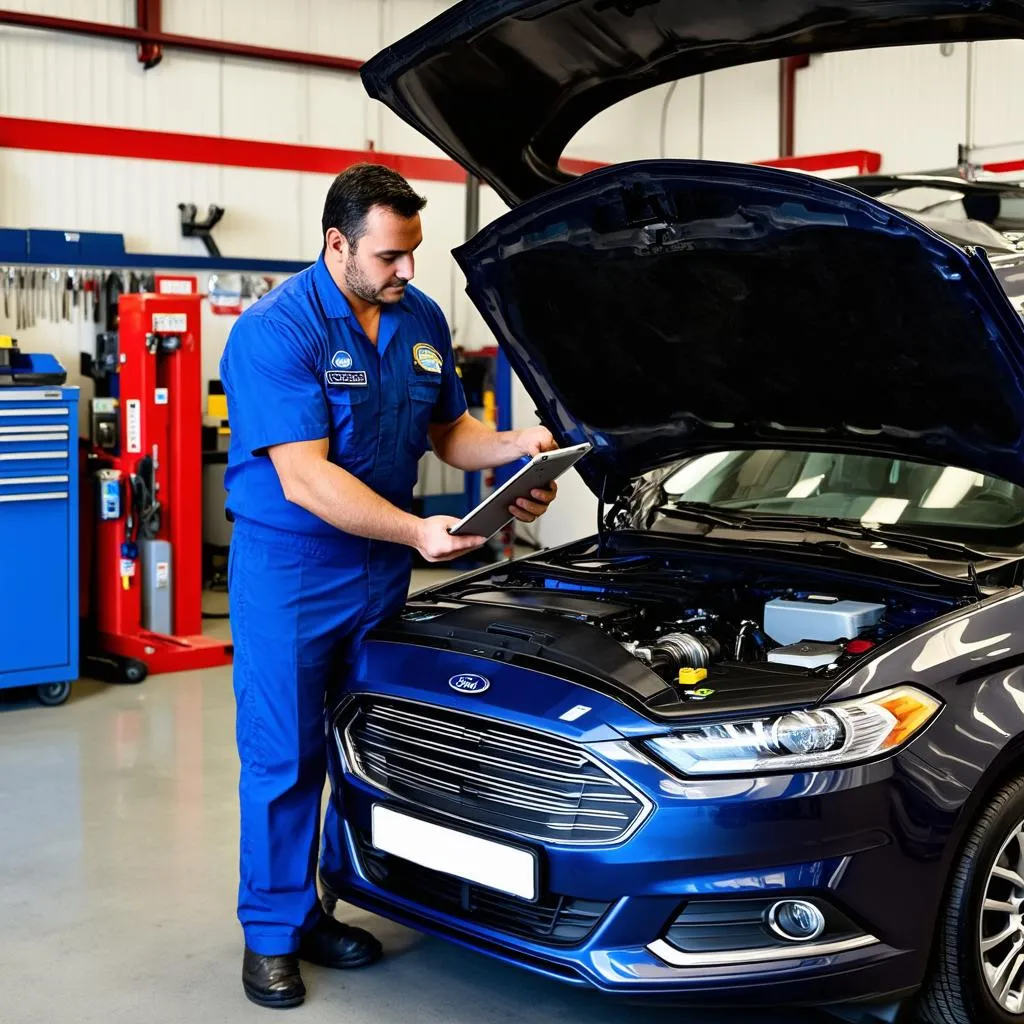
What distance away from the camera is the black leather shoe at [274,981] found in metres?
2.65

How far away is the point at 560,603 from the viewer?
2797mm

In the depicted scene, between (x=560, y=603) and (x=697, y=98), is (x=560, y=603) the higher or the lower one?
the lower one

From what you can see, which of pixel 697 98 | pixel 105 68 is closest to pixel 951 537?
pixel 105 68

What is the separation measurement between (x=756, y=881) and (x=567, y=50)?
157 cm

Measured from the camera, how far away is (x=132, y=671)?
533 cm

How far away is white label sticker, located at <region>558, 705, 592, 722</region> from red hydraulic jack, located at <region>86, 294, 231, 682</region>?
11.6ft

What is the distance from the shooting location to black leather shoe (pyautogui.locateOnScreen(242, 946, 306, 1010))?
104 inches

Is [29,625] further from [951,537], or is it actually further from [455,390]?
[951,537]

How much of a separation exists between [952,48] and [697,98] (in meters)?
2.10

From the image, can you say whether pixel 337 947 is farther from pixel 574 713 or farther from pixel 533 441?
pixel 533 441

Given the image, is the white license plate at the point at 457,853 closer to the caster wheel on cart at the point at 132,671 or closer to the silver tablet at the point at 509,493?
the silver tablet at the point at 509,493

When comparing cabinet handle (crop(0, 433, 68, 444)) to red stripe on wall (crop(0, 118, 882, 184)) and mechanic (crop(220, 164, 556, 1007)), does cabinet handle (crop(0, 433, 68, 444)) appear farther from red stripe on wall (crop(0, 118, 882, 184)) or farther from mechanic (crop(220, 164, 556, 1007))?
red stripe on wall (crop(0, 118, 882, 184))

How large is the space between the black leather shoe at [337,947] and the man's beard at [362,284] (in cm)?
128

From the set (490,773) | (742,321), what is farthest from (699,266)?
(490,773)
